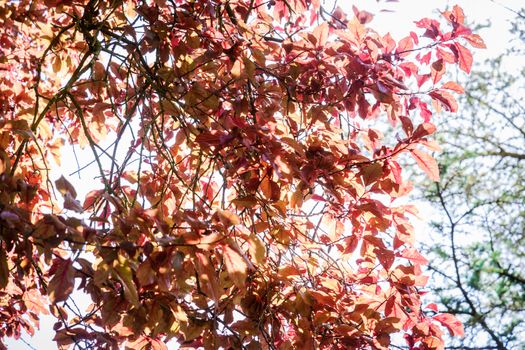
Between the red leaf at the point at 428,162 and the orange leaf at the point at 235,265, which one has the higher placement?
the red leaf at the point at 428,162

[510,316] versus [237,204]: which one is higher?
[510,316]

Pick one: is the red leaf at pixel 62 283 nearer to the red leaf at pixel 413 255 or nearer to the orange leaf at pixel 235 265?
the orange leaf at pixel 235 265

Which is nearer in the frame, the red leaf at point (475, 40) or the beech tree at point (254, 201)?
the beech tree at point (254, 201)

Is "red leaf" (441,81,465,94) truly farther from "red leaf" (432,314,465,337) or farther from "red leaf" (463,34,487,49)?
"red leaf" (432,314,465,337)

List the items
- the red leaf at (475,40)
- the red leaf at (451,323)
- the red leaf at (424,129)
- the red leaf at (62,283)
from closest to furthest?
the red leaf at (62,283) → the red leaf at (424,129) → the red leaf at (475,40) → the red leaf at (451,323)

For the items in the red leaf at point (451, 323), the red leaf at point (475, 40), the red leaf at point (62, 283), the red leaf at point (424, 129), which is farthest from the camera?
the red leaf at point (451, 323)

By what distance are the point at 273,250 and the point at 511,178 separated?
401cm

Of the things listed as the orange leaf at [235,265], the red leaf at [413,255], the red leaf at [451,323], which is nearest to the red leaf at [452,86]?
the red leaf at [413,255]

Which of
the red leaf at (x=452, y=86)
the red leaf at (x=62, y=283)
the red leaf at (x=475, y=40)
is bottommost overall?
the red leaf at (x=62, y=283)

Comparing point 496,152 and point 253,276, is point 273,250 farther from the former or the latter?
point 496,152

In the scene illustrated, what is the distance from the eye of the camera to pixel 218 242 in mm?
998

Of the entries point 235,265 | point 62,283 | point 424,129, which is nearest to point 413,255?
point 424,129

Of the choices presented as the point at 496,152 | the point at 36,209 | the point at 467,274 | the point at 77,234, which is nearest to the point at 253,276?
the point at 77,234

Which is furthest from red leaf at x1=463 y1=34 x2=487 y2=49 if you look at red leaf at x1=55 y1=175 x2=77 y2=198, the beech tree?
red leaf at x1=55 y1=175 x2=77 y2=198
